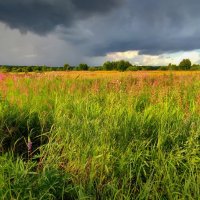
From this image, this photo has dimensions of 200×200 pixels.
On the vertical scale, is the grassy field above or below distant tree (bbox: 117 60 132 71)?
above

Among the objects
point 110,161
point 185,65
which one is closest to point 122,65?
point 185,65

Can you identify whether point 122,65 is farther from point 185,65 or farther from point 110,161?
point 110,161

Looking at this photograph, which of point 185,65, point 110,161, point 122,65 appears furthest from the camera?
point 122,65

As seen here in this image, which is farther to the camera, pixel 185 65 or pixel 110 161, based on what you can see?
pixel 185 65

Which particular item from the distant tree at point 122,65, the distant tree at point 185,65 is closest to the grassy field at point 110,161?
the distant tree at point 185,65

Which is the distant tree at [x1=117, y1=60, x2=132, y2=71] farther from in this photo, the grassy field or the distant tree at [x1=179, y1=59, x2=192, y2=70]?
the grassy field

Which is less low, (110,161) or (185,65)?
(110,161)

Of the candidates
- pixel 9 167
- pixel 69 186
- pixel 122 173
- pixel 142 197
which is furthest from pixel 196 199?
pixel 9 167

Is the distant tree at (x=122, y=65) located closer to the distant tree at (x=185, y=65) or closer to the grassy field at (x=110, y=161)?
the distant tree at (x=185, y=65)

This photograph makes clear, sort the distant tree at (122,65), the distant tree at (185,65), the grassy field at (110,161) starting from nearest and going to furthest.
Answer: the grassy field at (110,161) < the distant tree at (185,65) < the distant tree at (122,65)

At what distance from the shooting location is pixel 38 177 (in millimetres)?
2777

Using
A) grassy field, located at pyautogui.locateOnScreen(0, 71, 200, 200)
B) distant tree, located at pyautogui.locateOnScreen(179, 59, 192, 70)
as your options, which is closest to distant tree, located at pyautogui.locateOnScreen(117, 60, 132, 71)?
distant tree, located at pyautogui.locateOnScreen(179, 59, 192, 70)

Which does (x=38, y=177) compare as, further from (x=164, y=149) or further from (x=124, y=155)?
(x=164, y=149)

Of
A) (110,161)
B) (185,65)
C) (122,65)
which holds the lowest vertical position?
(122,65)
